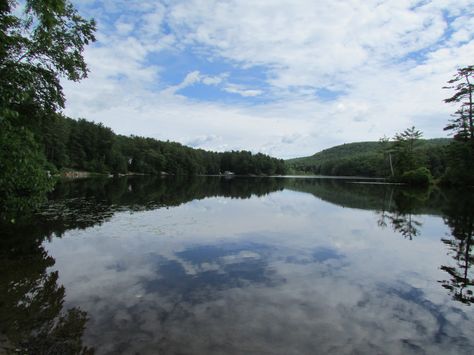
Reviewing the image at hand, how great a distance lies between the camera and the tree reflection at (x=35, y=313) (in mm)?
6590

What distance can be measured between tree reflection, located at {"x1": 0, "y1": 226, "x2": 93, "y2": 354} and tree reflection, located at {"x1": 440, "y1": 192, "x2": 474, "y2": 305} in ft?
34.8

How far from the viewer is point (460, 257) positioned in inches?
574

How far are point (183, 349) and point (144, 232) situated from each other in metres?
12.6

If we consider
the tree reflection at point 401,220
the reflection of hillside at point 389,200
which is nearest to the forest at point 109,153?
the reflection of hillside at point 389,200

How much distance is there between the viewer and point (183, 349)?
6680 millimetres

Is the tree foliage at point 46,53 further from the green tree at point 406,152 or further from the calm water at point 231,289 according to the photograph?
the green tree at point 406,152

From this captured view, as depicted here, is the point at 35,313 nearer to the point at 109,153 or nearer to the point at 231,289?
the point at 231,289

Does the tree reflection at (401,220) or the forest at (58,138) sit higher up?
the forest at (58,138)

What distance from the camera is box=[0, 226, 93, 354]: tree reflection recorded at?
21.6ft

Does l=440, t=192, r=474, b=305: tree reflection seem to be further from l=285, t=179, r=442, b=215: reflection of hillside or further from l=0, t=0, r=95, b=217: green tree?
l=0, t=0, r=95, b=217: green tree

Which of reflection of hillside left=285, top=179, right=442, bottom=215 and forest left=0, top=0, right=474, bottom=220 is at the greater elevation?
forest left=0, top=0, right=474, bottom=220

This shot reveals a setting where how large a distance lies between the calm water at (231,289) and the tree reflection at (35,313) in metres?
0.04

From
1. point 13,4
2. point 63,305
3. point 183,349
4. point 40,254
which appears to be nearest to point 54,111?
point 13,4

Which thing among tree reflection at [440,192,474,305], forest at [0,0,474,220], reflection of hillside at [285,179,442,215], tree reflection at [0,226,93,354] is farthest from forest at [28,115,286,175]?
tree reflection at [440,192,474,305]
